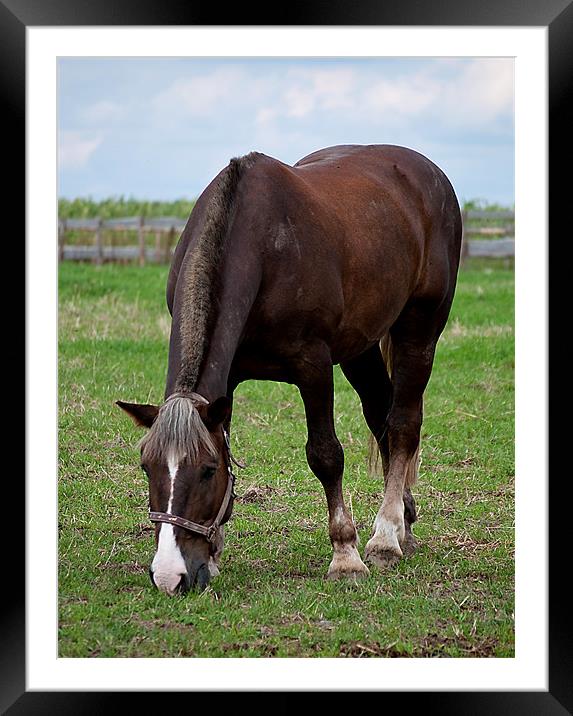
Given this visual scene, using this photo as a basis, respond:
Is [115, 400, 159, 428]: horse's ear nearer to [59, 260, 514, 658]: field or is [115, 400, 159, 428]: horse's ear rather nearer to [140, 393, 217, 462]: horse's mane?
[140, 393, 217, 462]: horse's mane

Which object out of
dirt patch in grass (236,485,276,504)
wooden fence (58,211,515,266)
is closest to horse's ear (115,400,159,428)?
dirt patch in grass (236,485,276,504)

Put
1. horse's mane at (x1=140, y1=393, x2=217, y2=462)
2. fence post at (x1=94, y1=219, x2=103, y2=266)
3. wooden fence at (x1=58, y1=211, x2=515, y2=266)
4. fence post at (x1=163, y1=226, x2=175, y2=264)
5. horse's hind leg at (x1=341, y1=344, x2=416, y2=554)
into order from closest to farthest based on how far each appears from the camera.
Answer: horse's mane at (x1=140, y1=393, x2=217, y2=462), horse's hind leg at (x1=341, y1=344, x2=416, y2=554), fence post at (x1=94, y1=219, x2=103, y2=266), wooden fence at (x1=58, y1=211, x2=515, y2=266), fence post at (x1=163, y1=226, x2=175, y2=264)

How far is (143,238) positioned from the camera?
18.7 m

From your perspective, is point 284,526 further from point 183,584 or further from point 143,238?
point 143,238

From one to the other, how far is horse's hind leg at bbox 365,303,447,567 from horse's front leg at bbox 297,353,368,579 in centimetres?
56

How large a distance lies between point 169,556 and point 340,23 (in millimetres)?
2365

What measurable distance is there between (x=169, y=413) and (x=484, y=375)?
20.1 feet

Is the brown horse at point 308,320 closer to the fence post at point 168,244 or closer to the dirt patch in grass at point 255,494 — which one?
the dirt patch in grass at point 255,494

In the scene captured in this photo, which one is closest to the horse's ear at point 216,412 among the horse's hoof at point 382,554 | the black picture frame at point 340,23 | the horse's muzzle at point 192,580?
the horse's muzzle at point 192,580

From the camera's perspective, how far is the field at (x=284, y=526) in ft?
15.2

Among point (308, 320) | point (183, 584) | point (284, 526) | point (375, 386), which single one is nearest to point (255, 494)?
point (284, 526)

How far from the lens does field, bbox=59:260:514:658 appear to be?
15.2 ft

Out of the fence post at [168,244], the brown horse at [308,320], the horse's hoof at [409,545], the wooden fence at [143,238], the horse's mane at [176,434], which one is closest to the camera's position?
the horse's mane at [176,434]
